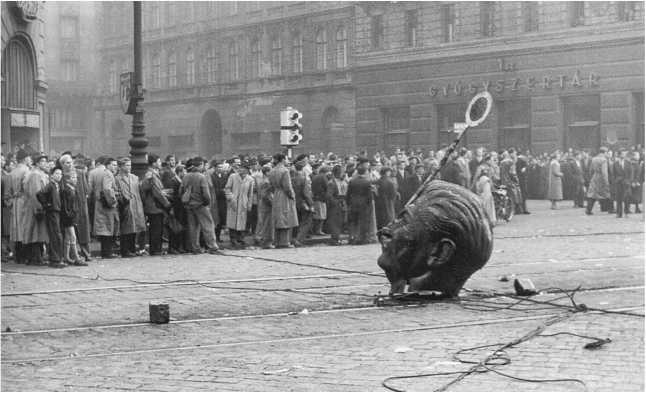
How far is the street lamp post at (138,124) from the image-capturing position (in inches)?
746

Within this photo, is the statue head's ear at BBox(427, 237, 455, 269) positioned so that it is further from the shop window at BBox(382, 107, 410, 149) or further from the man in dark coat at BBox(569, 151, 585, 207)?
the shop window at BBox(382, 107, 410, 149)

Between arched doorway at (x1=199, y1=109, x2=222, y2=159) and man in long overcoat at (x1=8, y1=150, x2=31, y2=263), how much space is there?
18161 millimetres

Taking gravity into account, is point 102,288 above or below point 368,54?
below

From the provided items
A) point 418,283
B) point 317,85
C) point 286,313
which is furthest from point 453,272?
point 317,85

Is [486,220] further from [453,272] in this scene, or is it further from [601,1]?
[601,1]

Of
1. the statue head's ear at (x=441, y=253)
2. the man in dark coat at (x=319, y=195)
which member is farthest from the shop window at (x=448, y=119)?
the statue head's ear at (x=441, y=253)

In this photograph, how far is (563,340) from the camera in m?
8.76

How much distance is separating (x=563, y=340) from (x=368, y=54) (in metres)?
32.1

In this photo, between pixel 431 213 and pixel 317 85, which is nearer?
pixel 431 213

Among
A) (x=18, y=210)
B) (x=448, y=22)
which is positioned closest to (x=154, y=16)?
(x=448, y=22)

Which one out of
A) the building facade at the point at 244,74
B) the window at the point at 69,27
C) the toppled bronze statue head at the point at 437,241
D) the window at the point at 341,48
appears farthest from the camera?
the window at the point at 69,27

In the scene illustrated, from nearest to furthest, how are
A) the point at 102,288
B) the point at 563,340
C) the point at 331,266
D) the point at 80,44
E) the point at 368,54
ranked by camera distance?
the point at 563,340 < the point at 102,288 < the point at 331,266 < the point at 368,54 < the point at 80,44

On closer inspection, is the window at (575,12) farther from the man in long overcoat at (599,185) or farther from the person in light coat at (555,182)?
the man in long overcoat at (599,185)

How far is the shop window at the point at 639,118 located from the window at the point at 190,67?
53.3 feet
